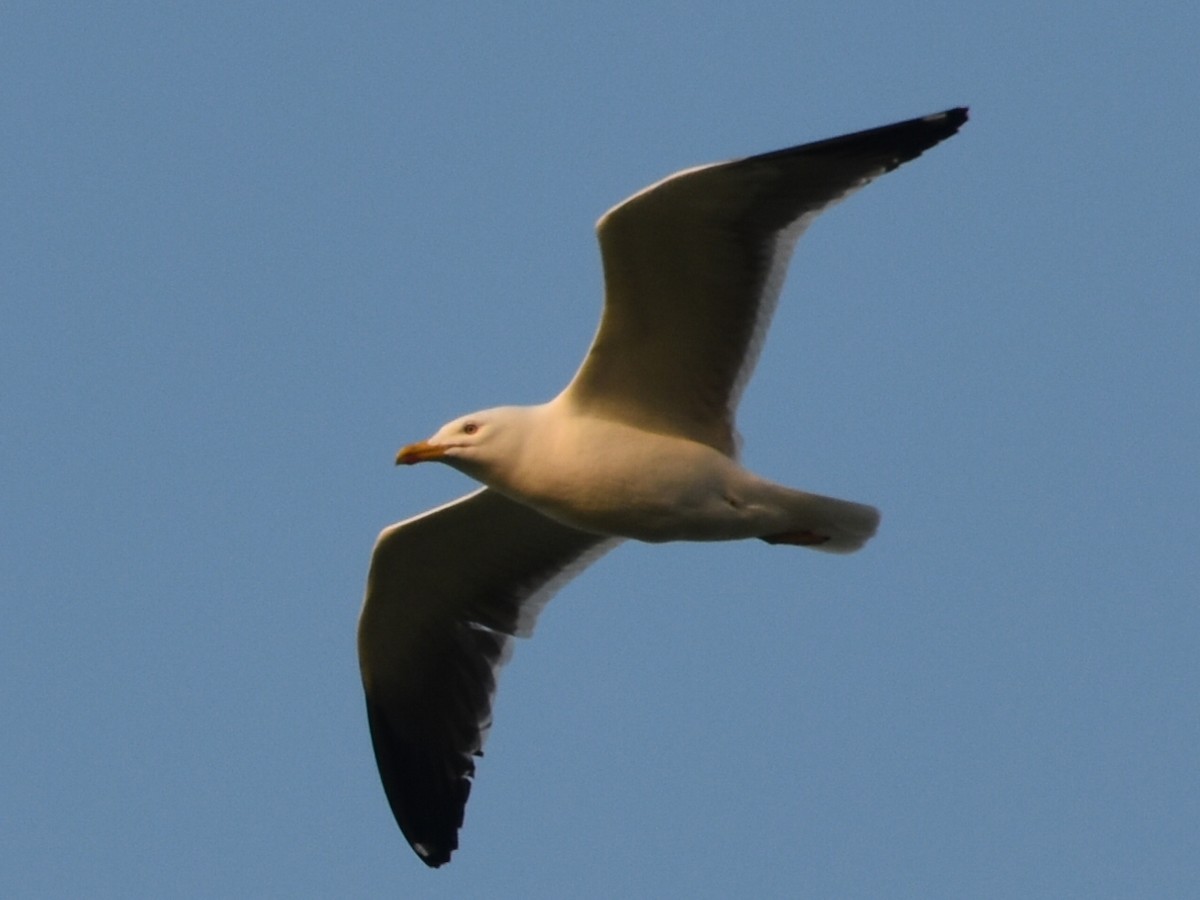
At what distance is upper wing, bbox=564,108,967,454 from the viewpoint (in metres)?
10.5

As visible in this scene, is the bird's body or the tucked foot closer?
the bird's body

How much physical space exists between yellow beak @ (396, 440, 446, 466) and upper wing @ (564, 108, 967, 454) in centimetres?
74

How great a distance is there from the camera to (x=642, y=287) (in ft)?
35.6

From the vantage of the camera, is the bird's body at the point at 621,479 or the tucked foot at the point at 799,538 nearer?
the bird's body at the point at 621,479

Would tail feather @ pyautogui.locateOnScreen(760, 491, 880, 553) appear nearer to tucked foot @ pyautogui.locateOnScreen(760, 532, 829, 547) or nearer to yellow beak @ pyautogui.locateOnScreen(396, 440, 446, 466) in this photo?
tucked foot @ pyautogui.locateOnScreen(760, 532, 829, 547)

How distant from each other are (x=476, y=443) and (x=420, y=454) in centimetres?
29

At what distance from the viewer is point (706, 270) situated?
35.8 ft

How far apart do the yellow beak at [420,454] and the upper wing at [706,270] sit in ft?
2.42

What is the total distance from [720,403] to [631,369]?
54 centimetres

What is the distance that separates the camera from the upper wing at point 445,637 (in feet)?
40.9

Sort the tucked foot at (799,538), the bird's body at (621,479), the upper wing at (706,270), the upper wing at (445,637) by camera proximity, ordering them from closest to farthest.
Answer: the upper wing at (706,270) < the bird's body at (621,479) < the tucked foot at (799,538) < the upper wing at (445,637)

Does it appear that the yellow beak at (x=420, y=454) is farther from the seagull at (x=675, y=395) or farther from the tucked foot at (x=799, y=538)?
the tucked foot at (x=799, y=538)

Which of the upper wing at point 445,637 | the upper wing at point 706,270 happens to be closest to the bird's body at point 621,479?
the upper wing at point 706,270

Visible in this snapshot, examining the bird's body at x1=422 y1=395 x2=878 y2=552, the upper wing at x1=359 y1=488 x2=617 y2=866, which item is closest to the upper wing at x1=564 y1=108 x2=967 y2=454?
the bird's body at x1=422 y1=395 x2=878 y2=552
